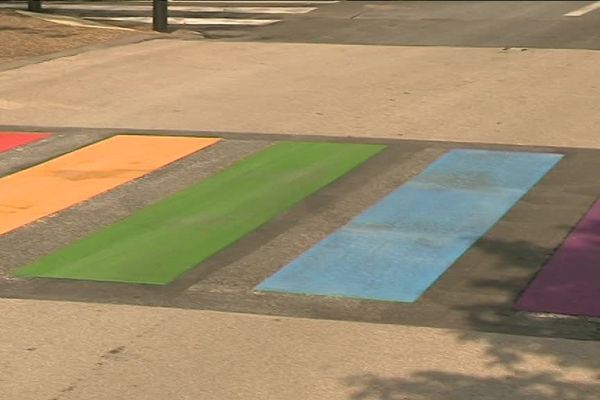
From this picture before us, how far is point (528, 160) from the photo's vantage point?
11.6m

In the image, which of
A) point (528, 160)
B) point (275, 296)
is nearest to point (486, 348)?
point (275, 296)

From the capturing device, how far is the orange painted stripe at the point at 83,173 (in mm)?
10289

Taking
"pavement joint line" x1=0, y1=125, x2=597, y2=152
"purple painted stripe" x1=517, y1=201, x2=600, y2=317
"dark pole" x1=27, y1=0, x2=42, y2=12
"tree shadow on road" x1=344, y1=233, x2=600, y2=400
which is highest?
"tree shadow on road" x1=344, y1=233, x2=600, y2=400

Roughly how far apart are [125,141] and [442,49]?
7.63 metres

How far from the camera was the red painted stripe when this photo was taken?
41.5 feet

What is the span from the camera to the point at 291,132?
13039mm

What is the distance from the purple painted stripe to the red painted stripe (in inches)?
216

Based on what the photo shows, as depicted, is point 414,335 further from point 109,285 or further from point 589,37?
point 589,37

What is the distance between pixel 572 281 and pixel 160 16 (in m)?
14.1

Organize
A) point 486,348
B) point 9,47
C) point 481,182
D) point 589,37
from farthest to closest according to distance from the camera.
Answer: point 589,37 < point 9,47 < point 481,182 < point 486,348

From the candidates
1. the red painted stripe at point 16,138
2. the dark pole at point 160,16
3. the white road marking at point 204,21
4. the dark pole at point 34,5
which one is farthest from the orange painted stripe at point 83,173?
the dark pole at point 34,5

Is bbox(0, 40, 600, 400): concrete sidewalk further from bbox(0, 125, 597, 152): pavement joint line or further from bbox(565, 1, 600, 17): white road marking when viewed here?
bbox(565, 1, 600, 17): white road marking

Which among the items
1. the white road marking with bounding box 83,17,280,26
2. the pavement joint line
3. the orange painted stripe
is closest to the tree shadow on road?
the orange painted stripe

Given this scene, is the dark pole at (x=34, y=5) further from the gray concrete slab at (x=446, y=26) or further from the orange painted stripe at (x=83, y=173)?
the orange painted stripe at (x=83, y=173)
